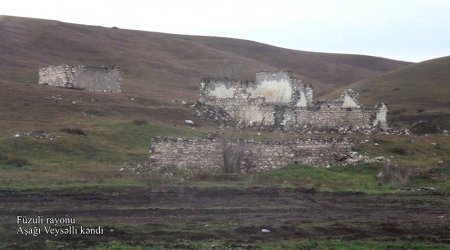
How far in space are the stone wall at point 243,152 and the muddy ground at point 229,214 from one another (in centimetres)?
609

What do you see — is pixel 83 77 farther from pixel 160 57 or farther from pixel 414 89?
pixel 160 57

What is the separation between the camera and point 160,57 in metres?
97.2

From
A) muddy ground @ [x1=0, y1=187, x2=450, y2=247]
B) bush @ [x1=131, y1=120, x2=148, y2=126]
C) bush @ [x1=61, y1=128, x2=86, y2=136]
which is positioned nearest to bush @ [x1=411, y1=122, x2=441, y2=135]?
bush @ [x1=131, y1=120, x2=148, y2=126]

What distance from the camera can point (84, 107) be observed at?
4434 cm

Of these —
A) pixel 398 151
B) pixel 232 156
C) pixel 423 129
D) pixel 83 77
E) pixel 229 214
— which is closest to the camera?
pixel 229 214

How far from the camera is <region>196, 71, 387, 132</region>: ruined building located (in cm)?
4097

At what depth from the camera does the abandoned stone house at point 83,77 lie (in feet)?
173

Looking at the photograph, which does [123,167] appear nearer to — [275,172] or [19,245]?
[275,172]

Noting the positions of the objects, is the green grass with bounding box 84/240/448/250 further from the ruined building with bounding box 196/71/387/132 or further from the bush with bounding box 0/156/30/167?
the ruined building with bounding box 196/71/387/132

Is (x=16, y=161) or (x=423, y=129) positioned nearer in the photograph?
(x=16, y=161)

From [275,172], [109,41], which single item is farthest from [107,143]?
[109,41]

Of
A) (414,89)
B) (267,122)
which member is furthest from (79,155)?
(414,89)

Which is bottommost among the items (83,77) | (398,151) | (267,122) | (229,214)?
(229,214)

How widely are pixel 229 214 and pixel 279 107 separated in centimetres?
2384
